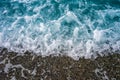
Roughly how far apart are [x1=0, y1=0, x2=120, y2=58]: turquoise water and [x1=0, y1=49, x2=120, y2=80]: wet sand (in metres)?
0.43

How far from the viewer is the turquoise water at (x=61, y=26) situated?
9133 millimetres

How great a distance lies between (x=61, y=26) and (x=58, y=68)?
2962 millimetres

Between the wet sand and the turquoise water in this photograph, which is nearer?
the wet sand

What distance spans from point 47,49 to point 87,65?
2.08m

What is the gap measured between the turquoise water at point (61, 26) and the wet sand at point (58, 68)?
0.43m

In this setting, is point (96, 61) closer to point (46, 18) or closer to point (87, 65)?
point (87, 65)

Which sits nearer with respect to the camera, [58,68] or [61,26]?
[58,68]

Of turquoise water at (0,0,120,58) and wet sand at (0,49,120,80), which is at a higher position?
turquoise water at (0,0,120,58)

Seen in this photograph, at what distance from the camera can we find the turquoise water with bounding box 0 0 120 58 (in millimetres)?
9133

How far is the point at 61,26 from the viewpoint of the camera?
34.2ft

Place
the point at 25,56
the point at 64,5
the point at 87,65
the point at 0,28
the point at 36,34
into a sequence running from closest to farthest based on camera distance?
the point at 87,65 < the point at 25,56 < the point at 36,34 < the point at 0,28 < the point at 64,5

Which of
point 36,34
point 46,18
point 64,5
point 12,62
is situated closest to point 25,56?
point 12,62

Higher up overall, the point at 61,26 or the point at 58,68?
the point at 61,26

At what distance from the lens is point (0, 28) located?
10766 mm
